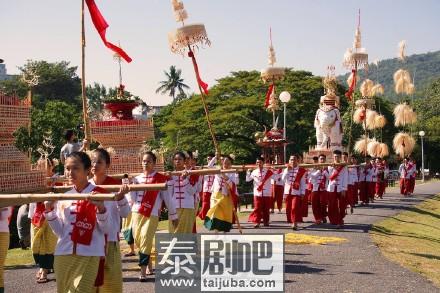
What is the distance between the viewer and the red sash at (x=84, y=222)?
6.03 m

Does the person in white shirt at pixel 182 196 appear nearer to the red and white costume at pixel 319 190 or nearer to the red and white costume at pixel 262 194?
the red and white costume at pixel 262 194

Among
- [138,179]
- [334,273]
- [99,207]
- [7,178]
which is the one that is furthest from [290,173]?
[99,207]

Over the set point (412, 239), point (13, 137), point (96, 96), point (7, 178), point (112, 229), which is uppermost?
point (96, 96)

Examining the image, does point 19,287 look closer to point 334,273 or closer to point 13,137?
point 13,137

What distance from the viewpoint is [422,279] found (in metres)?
9.84

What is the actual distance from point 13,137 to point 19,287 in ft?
8.33

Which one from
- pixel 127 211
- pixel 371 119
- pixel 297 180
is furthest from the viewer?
pixel 371 119

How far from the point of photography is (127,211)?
6527 mm

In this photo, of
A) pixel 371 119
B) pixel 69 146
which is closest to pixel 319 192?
pixel 69 146

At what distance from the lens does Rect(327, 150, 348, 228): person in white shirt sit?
56.4 feet

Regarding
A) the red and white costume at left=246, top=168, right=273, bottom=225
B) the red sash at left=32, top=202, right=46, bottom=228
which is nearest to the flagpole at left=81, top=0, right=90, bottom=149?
the red sash at left=32, top=202, right=46, bottom=228

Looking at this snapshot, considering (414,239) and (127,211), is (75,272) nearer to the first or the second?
(127,211)

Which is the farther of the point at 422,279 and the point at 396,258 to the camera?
the point at 396,258

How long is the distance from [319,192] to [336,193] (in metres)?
0.63
